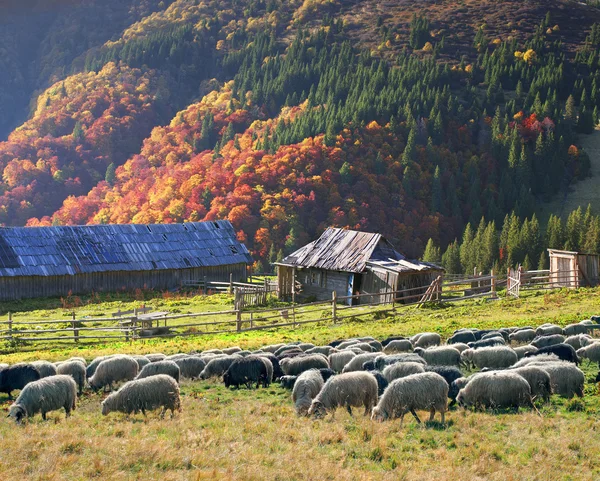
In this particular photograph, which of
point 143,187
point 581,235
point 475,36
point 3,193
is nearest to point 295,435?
point 581,235

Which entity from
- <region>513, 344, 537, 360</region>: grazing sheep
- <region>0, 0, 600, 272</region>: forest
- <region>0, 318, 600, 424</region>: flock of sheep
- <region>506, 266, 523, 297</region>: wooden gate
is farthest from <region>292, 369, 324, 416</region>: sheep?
<region>0, 0, 600, 272</region>: forest

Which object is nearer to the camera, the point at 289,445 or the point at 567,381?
the point at 289,445

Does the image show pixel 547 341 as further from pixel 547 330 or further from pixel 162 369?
pixel 162 369

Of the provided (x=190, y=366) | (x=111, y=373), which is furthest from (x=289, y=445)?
(x=190, y=366)

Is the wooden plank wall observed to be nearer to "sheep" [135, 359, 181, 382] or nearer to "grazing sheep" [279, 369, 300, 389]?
"sheep" [135, 359, 181, 382]

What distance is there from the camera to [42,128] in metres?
160

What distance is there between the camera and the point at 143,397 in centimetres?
1673

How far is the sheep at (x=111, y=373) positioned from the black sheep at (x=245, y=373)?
2.55m

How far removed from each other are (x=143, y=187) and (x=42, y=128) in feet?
160

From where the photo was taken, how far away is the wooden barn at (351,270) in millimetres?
41531

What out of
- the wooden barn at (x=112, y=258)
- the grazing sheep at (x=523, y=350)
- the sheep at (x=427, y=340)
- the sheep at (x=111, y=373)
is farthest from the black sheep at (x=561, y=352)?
the wooden barn at (x=112, y=258)

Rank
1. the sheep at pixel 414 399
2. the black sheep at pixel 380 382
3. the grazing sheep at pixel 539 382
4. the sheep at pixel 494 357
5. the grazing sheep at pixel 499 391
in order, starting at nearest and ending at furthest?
Result: the sheep at pixel 414 399 < the grazing sheep at pixel 499 391 < the grazing sheep at pixel 539 382 < the black sheep at pixel 380 382 < the sheep at pixel 494 357

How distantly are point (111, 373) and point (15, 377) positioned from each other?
2.34 meters

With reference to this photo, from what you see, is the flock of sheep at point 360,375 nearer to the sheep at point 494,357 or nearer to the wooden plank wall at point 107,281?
the sheep at point 494,357
